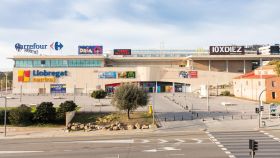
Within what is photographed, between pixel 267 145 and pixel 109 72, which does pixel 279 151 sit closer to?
pixel 267 145

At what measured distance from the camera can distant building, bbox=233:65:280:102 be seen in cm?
8144

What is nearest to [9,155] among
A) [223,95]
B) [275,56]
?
[223,95]

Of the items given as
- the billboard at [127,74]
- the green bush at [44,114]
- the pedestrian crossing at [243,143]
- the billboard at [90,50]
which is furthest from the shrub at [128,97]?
the billboard at [90,50]

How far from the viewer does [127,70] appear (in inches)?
4988

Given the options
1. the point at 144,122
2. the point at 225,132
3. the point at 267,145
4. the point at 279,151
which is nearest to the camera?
the point at 279,151

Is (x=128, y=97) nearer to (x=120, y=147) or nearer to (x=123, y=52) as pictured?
(x=120, y=147)

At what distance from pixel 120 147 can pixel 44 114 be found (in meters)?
23.1

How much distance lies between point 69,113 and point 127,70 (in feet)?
239

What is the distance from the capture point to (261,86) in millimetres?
83250

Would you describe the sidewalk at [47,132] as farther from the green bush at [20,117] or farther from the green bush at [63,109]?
the green bush at [63,109]

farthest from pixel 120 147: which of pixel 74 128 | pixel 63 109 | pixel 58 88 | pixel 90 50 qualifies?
pixel 90 50

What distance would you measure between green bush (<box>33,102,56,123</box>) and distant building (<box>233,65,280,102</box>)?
46.2 meters

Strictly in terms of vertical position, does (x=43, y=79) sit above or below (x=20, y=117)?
above

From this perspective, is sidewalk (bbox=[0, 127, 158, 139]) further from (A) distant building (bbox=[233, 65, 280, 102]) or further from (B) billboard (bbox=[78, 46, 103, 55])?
(B) billboard (bbox=[78, 46, 103, 55])
